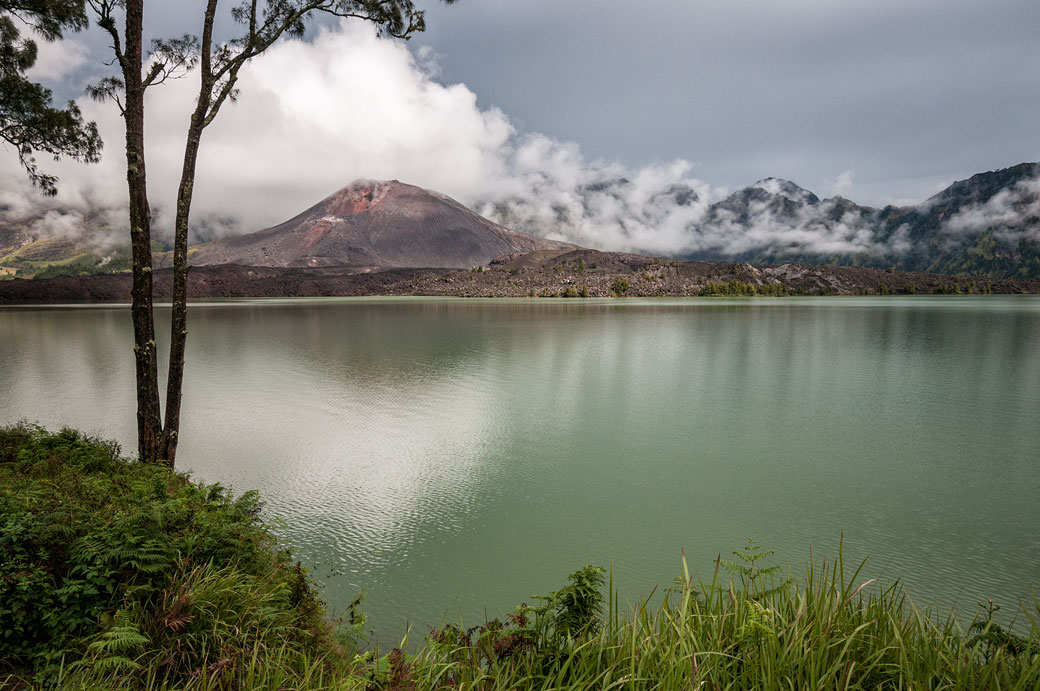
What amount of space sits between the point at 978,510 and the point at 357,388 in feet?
52.6

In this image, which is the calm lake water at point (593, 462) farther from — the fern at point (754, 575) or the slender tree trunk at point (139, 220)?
the slender tree trunk at point (139, 220)

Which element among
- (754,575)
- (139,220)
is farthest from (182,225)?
(754,575)

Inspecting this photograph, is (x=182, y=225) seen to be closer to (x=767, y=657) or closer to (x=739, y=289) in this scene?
(x=767, y=657)

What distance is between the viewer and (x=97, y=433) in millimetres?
11969

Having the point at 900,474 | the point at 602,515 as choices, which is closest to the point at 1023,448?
the point at 900,474

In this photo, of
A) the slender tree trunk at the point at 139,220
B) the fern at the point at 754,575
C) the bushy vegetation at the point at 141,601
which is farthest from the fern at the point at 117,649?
the slender tree trunk at the point at 139,220

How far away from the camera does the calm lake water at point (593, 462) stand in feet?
21.3

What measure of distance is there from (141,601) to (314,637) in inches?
Answer: 50.3

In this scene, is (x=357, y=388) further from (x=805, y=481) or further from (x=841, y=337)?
(x=841, y=337)

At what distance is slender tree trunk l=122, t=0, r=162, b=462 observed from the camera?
725cm

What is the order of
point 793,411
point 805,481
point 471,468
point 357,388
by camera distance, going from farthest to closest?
point 357,388 < point 793,411 < point 471,468 < point 805,481

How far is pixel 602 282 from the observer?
15775cm

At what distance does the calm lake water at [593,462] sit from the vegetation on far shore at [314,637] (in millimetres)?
1899

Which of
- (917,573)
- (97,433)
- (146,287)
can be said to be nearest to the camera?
(917,573)
